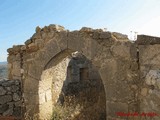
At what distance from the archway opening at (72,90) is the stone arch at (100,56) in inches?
9.3

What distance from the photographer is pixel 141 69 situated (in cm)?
409

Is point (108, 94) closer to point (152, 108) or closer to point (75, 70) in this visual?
point (152, 108)

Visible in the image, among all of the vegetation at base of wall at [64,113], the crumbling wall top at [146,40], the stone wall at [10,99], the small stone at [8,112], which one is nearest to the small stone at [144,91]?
the crumbling wall top at [146,40]

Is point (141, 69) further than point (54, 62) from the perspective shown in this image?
No

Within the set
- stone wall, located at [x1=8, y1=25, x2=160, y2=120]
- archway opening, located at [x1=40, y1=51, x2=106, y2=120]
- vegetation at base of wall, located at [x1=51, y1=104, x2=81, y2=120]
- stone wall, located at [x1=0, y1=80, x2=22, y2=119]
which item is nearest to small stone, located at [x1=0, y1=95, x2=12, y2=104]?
stone wall, located at [x1=0, y1=80, x2=22, y2=119]

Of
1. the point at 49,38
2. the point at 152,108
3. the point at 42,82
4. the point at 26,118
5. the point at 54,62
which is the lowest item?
the point at 26,118

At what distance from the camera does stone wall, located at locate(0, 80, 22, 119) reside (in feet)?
18.6

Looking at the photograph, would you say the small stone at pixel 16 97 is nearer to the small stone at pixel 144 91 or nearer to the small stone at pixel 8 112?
the small stone at pixel 8 112

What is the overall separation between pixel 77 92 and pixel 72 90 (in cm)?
31

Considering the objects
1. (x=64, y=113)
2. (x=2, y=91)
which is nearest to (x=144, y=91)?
(x=64, y=113)

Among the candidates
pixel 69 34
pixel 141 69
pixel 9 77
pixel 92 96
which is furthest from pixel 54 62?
pixel 92 96

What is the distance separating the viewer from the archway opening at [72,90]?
224 inches

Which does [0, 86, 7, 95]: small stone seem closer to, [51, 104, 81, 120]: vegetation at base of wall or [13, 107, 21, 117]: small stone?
[13, 107, 21, 117]: small stone

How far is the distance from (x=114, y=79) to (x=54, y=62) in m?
1.76
